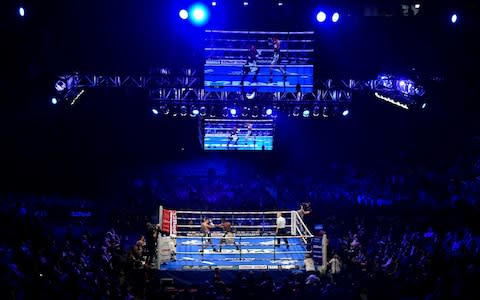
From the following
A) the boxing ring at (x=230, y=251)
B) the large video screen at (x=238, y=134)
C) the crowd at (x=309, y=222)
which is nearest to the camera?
the crowd at (x=309, y=222)

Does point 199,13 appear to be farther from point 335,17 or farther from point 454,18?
Answer: point 454,18

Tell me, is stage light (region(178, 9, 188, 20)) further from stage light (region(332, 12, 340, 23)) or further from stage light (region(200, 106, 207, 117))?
stage light (region(200, 106, 207, 117))

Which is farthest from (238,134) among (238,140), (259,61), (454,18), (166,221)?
(454,18)

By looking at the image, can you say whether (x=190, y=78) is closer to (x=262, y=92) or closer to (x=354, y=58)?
(x=262, y=92)

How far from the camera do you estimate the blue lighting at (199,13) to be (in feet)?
40.5

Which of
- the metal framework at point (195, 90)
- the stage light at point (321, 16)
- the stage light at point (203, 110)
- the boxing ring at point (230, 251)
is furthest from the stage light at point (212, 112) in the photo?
the stage light at point (321, 16)

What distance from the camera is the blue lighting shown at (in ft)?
40.5

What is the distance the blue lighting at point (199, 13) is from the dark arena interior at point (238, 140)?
48 millimetres

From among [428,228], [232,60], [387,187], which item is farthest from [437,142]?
[232,60]

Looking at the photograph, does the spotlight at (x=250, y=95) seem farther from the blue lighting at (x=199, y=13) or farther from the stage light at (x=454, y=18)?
the stage light at (x=454, y=18)

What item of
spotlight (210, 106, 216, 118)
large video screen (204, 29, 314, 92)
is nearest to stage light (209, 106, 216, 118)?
spotlight (210, 106, 216, 118)

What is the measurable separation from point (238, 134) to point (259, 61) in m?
5.01

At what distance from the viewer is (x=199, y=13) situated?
12359 millimetres

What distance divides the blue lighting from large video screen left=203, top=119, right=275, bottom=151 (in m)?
5.55
